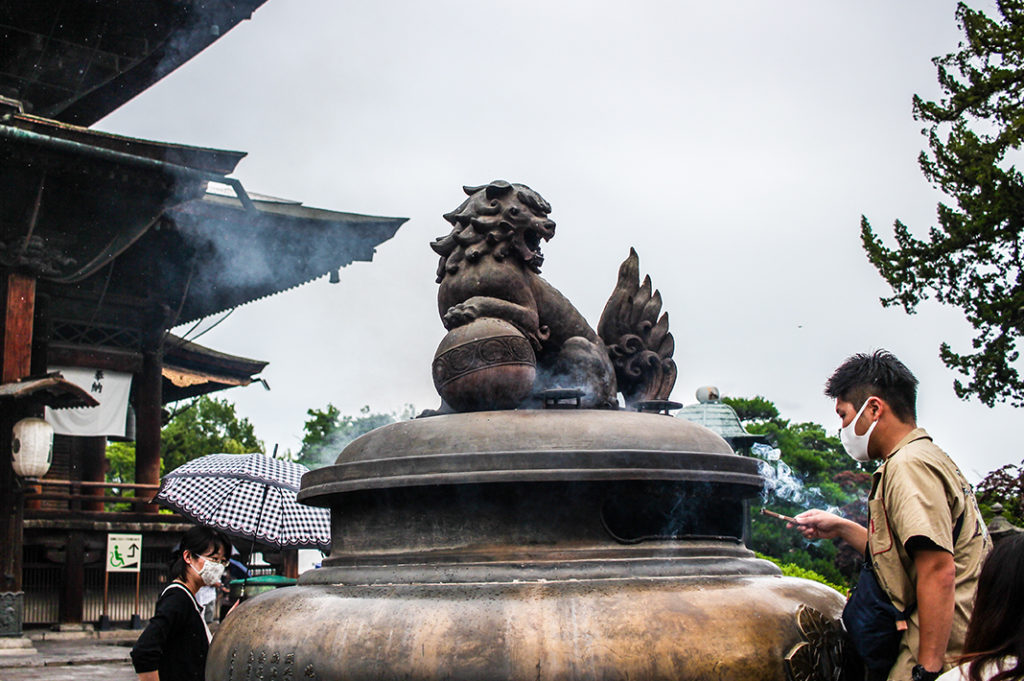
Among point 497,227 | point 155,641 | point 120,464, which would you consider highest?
point 120,464

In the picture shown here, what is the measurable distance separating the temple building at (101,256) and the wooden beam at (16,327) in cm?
2

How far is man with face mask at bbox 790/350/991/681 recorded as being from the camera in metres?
2.17

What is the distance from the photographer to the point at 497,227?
131 inches

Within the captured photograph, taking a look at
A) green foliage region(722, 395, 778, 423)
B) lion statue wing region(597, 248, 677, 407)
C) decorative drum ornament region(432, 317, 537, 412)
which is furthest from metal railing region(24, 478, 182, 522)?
decorative drum ornament region(432, 317, 537, 412)

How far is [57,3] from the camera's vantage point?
1209cm

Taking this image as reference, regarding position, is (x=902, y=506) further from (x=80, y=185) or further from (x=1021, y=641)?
(x=80, y=185)

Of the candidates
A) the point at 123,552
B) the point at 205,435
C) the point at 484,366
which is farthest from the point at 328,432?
the point at 205,435

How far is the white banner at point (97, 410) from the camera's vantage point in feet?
44.1

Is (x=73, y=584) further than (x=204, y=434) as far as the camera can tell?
No

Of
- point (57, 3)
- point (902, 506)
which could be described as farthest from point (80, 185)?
point (902, 506)

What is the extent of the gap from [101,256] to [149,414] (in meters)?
3.56

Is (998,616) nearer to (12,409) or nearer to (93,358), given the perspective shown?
(12,409)

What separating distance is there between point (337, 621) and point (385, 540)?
331 mm

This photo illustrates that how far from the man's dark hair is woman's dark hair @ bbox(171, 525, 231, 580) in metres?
2.50
